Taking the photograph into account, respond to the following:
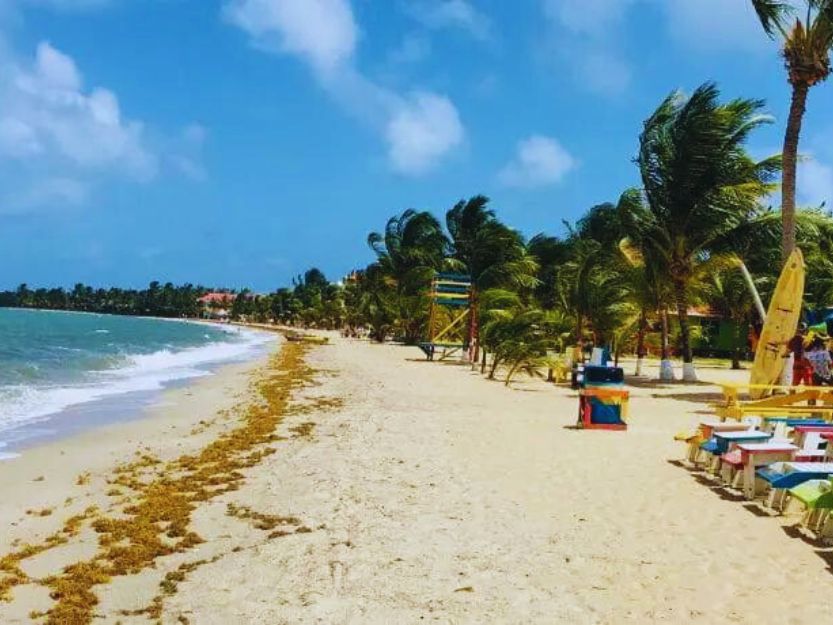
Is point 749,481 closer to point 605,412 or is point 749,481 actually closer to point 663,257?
point 605,412

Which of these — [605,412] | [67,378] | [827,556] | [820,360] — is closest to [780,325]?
[820,360]

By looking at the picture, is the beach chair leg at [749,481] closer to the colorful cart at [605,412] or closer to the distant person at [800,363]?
the colorful cart at [605,412]

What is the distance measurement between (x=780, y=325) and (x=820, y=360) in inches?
39.2

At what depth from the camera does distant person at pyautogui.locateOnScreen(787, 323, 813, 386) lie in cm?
1420

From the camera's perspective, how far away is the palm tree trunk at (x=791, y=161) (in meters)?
16.8

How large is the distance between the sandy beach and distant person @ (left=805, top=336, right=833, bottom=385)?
4358mm

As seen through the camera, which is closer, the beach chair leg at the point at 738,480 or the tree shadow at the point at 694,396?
the beach chair leg at the point at 738,480

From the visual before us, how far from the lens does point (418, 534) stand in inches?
247

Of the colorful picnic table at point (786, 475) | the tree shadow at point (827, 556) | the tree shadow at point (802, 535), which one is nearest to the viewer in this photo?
the tree shadow at point (827, 556)

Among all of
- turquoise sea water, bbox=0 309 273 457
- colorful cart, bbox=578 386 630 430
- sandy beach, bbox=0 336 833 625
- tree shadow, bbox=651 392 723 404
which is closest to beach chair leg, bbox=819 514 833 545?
sandy beach, bbox=0 336 833 625

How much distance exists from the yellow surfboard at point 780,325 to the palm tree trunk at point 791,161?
8.96 ft

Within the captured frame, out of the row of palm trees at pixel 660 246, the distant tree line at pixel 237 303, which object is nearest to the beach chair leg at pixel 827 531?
the row of palm trees at pixel 660 246

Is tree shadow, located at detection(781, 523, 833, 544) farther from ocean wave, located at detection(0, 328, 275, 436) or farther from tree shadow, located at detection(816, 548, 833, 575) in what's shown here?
ocean wave, located at detection(0, 328, 275, 436)

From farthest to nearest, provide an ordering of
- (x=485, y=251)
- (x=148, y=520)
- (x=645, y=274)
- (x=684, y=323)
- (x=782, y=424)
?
1. (x=485, y=251)
2. (x=645, y=274)
3. (x=684, y=323)
4. (x=782, y=424)
5. (x=148, y=520)
